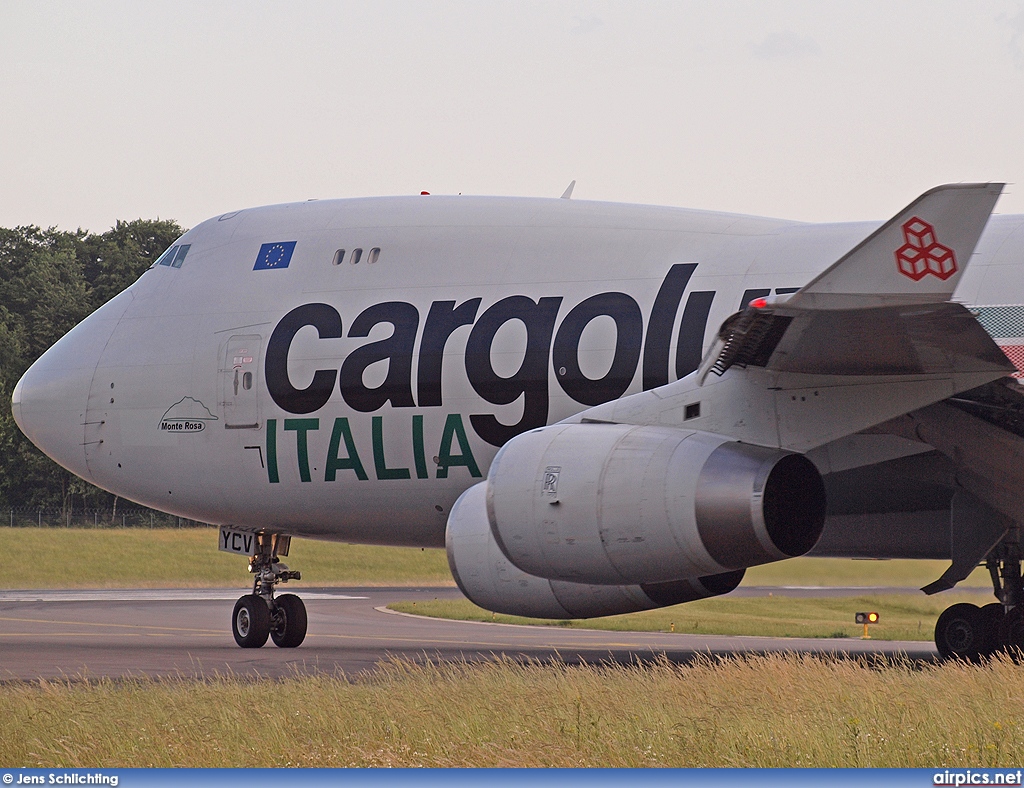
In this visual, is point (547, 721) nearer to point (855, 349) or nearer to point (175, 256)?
point (855, 349)

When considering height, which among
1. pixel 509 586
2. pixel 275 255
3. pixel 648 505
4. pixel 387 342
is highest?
pixel 275 255

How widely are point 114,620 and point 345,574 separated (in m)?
24.0

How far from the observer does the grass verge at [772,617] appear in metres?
26.8

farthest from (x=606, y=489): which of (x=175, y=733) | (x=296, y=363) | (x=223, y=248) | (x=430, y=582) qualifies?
(x=430, y=582)

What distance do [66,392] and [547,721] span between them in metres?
11.4

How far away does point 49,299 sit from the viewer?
82.0 m

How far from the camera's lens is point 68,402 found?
1905cm

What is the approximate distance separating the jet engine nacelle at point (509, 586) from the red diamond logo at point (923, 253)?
16.1 feet

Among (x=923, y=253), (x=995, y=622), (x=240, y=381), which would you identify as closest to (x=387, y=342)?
(x=240, y=381)

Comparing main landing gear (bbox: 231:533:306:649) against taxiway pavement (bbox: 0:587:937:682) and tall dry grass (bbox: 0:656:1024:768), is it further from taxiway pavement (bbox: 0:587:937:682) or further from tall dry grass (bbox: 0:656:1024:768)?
tall dry grass (bbox: 0:656:1024:768)

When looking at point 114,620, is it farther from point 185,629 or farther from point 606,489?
point 606,489

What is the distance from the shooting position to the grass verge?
88.0 ft

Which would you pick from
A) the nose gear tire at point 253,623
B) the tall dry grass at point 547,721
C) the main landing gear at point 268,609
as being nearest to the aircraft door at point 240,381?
the main landing gear at point 268,609

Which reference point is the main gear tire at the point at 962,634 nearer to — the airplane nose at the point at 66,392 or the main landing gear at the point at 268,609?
the main landing gear at the point at 268,609
